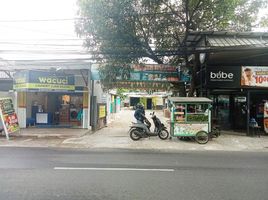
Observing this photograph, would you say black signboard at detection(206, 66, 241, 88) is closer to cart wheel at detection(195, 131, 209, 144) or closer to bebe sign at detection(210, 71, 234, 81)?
bebe sign at detection(210, 71, 234, 81)

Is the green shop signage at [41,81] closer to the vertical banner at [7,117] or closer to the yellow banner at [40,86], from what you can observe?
the yellow banner at [40,86]

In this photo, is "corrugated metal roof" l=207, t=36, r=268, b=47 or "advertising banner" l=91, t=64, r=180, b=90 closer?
"corrugated metal roof" l=207, t=36, r=268, b=47

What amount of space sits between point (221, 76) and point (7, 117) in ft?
37.2

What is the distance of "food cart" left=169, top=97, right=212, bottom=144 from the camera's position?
16344mm

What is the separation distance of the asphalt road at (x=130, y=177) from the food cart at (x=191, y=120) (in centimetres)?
430

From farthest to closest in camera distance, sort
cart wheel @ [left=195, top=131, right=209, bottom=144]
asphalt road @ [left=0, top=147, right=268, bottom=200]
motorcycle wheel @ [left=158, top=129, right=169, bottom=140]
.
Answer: motorcycle wheel @ [left=158, top=129, right=169, bottom=140] < cart wheel @ [left=195, top=131, right=209, bottom=144] < asphalt road @ [left=0, top=147, right=268, bottom=200]

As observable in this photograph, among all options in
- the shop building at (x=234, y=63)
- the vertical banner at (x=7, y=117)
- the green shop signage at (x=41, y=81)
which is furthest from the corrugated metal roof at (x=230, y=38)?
the vertical banner at (x=7, y=117)

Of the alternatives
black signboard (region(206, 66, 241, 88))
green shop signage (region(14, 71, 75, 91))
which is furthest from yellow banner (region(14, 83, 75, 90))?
black signboard (region(206, 66, 241, 88))

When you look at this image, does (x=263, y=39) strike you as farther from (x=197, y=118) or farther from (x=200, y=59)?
(x=197, y=118)

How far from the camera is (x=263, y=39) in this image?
2000 cm

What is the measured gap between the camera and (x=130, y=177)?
821 centimetres

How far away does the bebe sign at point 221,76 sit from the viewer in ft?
61.7

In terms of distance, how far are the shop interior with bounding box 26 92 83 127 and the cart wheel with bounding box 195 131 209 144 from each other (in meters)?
9.12

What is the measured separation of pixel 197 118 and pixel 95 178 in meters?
Answer: 9.33
